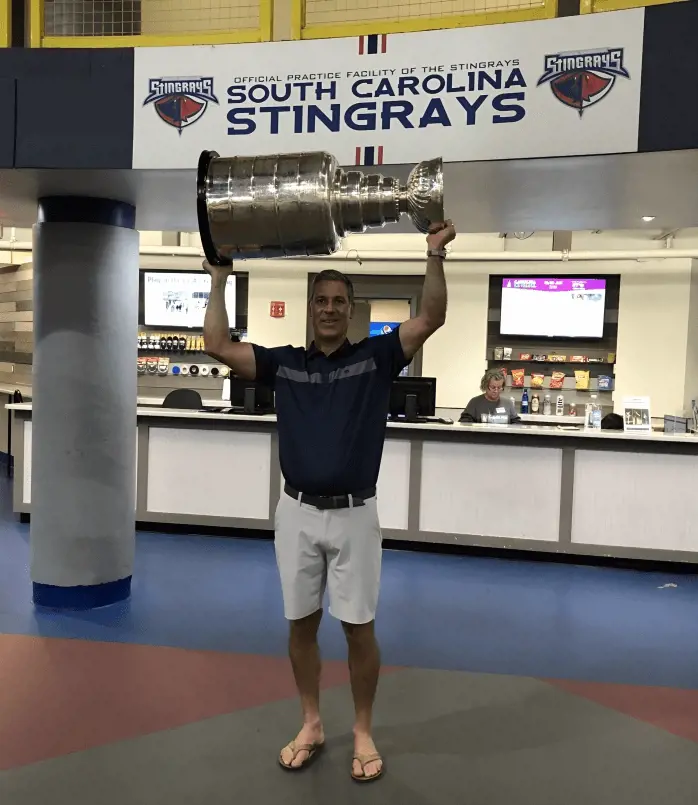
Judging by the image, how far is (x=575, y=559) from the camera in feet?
18.0

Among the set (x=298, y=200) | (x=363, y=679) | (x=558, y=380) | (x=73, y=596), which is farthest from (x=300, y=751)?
(x=558, y=380)

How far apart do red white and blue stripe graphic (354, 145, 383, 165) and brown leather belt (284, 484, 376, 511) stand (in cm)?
152

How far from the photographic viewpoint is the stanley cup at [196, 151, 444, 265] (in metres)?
2.31

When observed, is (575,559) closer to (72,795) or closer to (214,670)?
(214,670)

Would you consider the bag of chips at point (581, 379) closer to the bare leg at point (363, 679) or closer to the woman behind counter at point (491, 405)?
the woman behind counter at point (491, 405)

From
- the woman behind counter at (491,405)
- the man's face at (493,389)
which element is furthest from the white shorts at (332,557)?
the man's face at (493,389)

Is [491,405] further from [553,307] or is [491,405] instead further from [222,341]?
[222,341]

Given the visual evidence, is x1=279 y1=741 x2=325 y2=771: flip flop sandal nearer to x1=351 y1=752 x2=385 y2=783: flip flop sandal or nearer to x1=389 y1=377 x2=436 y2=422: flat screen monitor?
x1=351 y1=752 x2=385 y2=783: flip flop sandal

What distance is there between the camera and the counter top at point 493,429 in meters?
5.25

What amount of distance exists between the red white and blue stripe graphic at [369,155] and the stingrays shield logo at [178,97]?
0.72m

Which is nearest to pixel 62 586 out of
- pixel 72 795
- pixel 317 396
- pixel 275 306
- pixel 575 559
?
pixel 72 795

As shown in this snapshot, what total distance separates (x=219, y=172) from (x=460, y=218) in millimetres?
2197

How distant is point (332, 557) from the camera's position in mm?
2420

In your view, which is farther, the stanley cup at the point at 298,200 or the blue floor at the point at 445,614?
the blue floor at the point at 445,614
